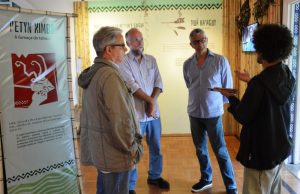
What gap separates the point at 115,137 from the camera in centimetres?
166

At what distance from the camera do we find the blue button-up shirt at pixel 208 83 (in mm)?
2672

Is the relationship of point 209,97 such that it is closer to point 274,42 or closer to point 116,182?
point 274,42

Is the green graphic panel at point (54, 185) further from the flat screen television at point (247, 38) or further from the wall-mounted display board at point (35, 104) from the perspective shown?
the flat screen television at point (247, 38)

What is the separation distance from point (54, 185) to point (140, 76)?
1.16 metres

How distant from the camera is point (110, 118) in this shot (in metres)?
1.65

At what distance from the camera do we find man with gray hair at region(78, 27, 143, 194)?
65.2 inches

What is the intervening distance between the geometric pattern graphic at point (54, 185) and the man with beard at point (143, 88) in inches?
19.7

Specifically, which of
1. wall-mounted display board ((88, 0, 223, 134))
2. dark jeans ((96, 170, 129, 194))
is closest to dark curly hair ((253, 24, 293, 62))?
dark jeans ((96, 170, 129, 194))

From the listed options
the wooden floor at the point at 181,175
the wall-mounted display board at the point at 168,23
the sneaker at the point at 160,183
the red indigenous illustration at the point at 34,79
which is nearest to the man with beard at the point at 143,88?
the sneaker at the point at 160,183

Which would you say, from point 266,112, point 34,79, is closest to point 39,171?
point 34,79

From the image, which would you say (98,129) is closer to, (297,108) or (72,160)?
(72,160)

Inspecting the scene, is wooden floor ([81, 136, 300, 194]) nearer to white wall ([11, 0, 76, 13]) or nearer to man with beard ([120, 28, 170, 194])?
man with beard ([120, 28, 170, 194])

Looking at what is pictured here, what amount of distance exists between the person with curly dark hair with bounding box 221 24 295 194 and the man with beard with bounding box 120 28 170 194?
112 cm

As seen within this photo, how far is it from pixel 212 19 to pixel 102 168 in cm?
353
